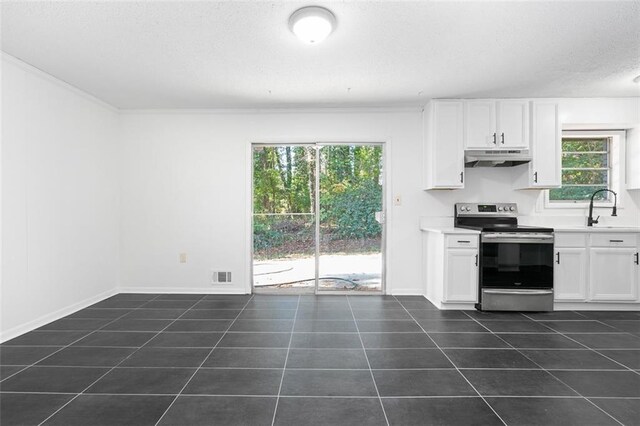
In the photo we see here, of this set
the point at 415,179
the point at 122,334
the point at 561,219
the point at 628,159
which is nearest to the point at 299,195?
the point at 415,179

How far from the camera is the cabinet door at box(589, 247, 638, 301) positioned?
354 centimetres

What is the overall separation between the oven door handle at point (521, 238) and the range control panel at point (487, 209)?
2.08 feet

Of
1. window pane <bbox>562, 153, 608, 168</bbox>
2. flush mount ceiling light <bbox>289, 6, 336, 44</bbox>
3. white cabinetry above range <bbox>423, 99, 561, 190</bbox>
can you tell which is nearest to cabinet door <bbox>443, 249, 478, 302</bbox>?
white cabinetry above range <bbox>423, 99, 561, 190</bbox>

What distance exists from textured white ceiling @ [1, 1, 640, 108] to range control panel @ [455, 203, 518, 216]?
1.30 metres

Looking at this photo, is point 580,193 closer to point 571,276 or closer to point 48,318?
point 571,276

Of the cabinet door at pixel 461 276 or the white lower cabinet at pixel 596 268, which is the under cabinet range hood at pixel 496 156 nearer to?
the white lower cabinet at pixel 596 268

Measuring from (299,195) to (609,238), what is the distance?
351 cm

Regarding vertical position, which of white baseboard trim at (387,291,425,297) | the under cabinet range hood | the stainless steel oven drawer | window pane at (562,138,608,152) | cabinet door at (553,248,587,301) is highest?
window pane at (562,138,608,152)

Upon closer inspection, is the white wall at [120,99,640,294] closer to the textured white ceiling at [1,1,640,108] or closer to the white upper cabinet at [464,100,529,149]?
the textured white ceiling at [1,1,640,108]

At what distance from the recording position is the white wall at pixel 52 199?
2.80 metres

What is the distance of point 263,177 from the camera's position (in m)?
4.41

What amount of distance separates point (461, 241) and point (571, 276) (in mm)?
1241

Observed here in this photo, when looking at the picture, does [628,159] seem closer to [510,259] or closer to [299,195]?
[510,259]

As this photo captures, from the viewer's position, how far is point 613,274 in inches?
140
